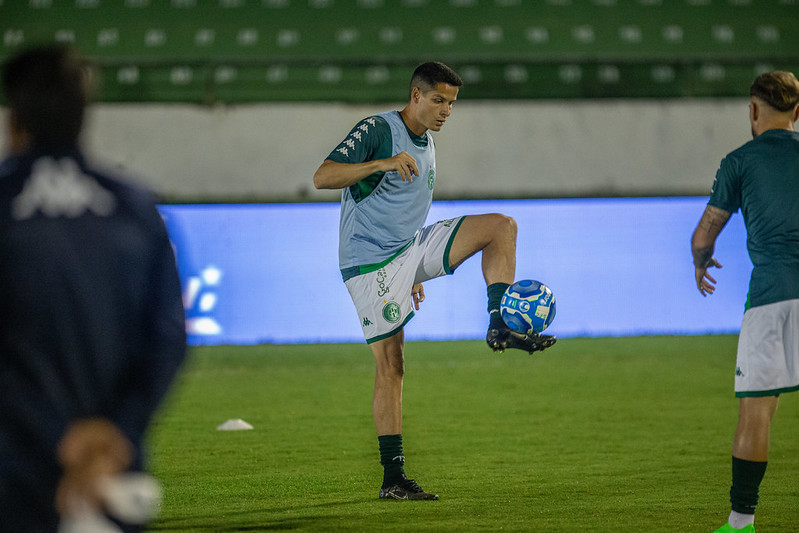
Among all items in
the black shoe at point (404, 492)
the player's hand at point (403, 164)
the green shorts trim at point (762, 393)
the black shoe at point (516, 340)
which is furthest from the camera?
the black shoe at point (404, 492)

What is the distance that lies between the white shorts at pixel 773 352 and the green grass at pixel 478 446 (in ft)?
2.36

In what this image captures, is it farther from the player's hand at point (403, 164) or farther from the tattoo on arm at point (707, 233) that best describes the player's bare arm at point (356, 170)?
the tattoo on arm at point (707, 233)

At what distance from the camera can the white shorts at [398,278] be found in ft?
16.3

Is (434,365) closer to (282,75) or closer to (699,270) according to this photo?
(282,75)

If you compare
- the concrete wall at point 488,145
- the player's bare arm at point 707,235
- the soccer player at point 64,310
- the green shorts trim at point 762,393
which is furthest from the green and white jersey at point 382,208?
the concrete wall at point 488,145

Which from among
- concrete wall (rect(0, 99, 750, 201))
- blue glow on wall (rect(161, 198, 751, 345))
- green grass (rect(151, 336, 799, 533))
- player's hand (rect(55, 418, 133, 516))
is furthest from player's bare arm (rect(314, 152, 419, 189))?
concrete wall (rect(0, 99, 750, 201))

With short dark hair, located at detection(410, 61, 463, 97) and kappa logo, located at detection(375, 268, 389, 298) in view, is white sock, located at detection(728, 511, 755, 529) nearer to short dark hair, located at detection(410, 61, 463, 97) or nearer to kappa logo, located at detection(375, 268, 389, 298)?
kappa logo, located at detection(375, 268, 389, 298)

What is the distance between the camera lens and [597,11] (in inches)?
642

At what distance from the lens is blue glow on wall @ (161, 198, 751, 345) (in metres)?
11.8

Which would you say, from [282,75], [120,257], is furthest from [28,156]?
[282,75]

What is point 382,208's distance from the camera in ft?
16.7

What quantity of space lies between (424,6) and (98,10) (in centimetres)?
522

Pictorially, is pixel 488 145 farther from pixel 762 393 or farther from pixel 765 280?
pixel 762 393

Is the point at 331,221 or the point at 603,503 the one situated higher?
the point at 331,221
